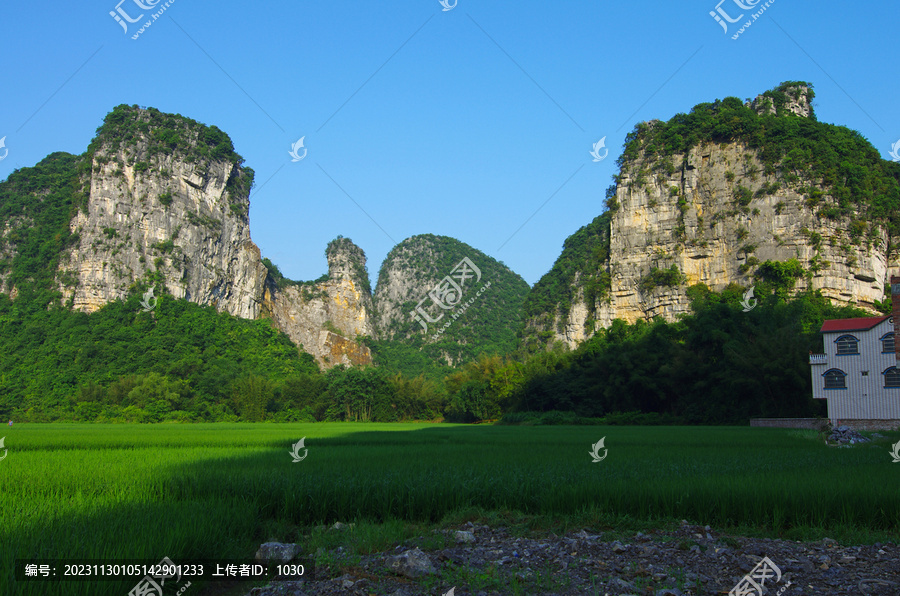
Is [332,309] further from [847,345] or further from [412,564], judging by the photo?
[412,564]

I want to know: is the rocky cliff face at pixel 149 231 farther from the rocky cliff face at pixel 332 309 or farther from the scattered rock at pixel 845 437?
the scattered rock at pixel 845 437

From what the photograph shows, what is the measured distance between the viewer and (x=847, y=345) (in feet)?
69.7

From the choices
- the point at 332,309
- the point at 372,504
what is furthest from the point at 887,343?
the point at 332,309

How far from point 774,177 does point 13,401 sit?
65.9m

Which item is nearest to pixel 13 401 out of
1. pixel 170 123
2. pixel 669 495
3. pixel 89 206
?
pixel 89 206

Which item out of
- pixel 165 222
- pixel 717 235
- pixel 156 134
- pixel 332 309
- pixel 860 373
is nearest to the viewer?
pixel 860 373

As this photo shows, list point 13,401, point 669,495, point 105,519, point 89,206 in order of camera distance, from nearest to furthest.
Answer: point 105,519, point 669,495, point 13,401, point 89,206

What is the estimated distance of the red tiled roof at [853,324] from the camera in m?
20.7

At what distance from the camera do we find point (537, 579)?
3.71 m

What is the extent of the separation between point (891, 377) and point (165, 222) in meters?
64.3

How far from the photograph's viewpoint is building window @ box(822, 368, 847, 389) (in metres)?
21.3

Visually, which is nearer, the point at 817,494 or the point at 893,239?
the point at 817,494

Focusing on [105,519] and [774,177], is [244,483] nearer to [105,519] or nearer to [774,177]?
[105,519]

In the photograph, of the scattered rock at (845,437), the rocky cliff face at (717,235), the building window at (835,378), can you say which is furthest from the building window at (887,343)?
the rocky cliff face at (717,235)
